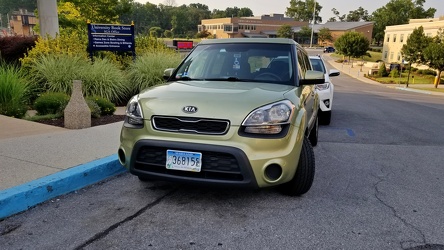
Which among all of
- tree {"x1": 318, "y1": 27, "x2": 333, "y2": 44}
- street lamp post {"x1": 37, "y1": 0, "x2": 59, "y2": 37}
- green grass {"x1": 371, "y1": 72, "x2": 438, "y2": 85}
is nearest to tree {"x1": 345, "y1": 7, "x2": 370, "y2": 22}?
tree {"x1": 318, "y1": 27, "x2": 333, "y2": 44}

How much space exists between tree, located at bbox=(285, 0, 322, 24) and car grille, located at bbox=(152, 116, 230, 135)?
14251 centimetres

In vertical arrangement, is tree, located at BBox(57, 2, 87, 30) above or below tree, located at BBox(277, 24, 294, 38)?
below

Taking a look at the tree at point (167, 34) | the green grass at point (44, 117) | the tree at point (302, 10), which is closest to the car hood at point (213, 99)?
the green grass at point (44, 117)

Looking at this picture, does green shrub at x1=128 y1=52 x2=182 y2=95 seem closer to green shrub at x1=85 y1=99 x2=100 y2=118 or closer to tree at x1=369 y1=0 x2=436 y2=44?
green shrub at x1=85 y1=99 x2=100 y2=118

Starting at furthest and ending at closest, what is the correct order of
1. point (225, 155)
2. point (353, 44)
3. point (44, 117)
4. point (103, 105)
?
point (353, 44) < point (103, 105) < point (44, 117) < point (225, 155)

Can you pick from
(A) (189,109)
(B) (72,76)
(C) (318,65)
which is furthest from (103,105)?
(C) (318,65)

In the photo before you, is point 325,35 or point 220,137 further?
point 325,35

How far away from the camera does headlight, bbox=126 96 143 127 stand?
353 cm

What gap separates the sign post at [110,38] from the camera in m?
10.1

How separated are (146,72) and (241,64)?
5.80 metres

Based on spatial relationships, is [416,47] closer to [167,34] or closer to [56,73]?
[56,73]

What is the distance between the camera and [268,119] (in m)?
3.29

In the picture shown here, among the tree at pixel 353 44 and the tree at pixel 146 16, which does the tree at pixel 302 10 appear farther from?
the tree at pixel 353 44

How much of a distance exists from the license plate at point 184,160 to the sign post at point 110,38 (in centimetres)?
781
